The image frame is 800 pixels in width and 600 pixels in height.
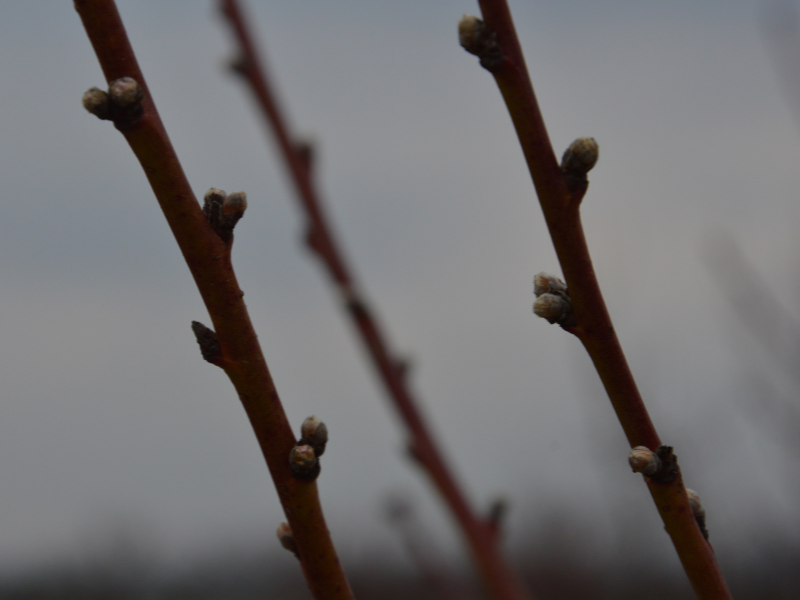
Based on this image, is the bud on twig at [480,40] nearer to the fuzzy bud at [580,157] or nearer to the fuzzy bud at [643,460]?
the fuzzy bud at [580,157]

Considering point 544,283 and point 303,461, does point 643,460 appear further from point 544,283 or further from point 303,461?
point 303,461

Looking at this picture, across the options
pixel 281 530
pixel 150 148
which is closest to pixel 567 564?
pixel 281 530

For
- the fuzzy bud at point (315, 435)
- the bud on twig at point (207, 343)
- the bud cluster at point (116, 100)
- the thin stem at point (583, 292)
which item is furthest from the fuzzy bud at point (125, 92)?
the fuzzy bud at point (315, 435)

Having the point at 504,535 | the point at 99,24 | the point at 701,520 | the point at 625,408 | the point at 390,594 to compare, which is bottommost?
the point at 390,594

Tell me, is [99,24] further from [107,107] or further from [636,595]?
[636,595]

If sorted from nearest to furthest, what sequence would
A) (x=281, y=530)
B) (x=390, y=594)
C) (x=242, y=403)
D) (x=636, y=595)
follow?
1. (x=242, y=403)
2. (x=281, y=530)
3. (x=390, y=594)
4. (x=636, y=595)

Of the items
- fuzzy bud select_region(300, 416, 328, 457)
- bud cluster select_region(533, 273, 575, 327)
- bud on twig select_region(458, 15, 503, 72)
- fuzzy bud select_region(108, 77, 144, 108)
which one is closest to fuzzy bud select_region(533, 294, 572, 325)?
bud cluster select_region(533, 273, 575, 327)

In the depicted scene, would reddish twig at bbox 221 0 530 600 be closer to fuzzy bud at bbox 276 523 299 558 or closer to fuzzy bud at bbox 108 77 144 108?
fuzzy bud at bbox 108 77 144 108
